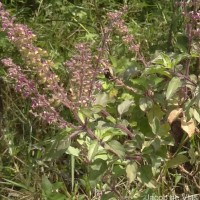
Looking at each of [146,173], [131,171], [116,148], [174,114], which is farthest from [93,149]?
[174,114]

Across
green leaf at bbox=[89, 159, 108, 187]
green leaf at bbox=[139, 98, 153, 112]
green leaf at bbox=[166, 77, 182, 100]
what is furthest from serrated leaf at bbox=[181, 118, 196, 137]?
green leaf at bbox=[89, 159, 108, 187]

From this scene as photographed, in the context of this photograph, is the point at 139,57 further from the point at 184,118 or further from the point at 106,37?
the point at 106,37

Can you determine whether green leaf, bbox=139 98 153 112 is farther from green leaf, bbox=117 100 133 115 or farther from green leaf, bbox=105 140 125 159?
green leaf, bbox=105 140 125 159

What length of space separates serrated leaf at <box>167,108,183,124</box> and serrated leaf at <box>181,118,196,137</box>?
41mm

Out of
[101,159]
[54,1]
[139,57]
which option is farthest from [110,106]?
[54,1]

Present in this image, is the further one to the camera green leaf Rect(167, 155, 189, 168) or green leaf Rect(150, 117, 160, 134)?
green leaf Rect(167, 155, 189, 168)

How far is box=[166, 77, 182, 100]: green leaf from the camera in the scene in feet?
6.77

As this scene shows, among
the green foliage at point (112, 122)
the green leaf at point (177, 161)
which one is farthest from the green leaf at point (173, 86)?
the green leaf at point (177, 161)

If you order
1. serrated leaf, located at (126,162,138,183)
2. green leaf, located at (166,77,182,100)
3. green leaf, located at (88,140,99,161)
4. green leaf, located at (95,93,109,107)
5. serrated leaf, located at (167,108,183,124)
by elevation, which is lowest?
serrated leaf, located at (126,162,138,183)

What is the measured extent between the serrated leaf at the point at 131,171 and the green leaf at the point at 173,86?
0.27m

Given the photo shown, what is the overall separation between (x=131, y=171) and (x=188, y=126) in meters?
0.39

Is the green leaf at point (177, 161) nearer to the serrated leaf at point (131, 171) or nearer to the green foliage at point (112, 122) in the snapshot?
the green foliage at point (112, 122)

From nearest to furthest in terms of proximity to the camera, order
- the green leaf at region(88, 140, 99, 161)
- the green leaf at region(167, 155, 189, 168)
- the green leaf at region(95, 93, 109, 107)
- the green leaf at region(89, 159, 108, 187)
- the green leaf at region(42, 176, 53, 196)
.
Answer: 1. the green leaf at region(88, 140, 99, 161)
2. the green leaf at region(89, 159, 108, 187)
3. the green leaf at region(95, 93, 109, 107)
4. the green leaf at region(42, 176, 53, 196)
5. the green leaf at region(167, 155, 189, 168)

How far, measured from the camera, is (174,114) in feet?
7.64
